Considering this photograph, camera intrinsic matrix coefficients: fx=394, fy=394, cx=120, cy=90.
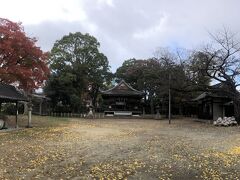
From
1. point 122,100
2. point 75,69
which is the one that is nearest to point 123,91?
point 122,100

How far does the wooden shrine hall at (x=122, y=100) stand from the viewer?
214 ft

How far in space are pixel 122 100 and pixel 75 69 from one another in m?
9.89

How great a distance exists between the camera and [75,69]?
205 feet

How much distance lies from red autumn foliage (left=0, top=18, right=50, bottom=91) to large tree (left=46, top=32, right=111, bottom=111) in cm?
2771

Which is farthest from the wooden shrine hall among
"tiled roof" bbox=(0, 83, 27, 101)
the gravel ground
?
the gravel ground

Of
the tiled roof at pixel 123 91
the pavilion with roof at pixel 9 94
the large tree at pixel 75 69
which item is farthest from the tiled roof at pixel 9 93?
the tiled roof at pixel 123 91

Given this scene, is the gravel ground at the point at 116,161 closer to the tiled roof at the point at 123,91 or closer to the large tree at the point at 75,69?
the large tree at the point at 75,69

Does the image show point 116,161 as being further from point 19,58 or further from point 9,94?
point 19,58

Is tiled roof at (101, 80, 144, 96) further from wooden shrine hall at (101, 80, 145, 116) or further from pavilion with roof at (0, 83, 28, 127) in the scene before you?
pavilion with roof at (0, 83, 28, 127)

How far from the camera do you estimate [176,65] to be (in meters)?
45.5

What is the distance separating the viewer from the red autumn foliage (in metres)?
29.6

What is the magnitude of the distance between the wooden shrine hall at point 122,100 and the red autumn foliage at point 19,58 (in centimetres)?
3381

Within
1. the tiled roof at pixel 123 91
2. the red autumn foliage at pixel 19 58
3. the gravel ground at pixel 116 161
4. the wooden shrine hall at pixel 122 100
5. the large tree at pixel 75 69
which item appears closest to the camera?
the gravel ground at pixel 116 161

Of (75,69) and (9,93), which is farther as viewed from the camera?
(75,69)
